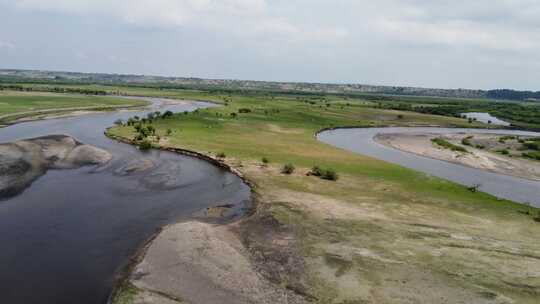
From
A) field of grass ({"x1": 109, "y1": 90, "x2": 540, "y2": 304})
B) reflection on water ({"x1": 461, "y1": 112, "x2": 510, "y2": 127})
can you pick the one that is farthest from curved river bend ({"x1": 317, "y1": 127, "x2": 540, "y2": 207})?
reflection on water ({"x1": 461, "y1": 112, "x2": 510, "y2": 127})

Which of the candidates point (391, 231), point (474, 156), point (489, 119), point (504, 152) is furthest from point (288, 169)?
point (489, 119)

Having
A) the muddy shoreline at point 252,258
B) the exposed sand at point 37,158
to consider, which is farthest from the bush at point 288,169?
the exposed sand at point 37,158

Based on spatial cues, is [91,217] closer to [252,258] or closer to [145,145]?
[252,258]

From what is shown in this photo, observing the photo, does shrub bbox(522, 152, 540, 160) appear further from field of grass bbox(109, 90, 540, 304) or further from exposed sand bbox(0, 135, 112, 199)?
exposed sand bbox(0, 135, 112, 199)

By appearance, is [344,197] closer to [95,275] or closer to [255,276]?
[255,276]

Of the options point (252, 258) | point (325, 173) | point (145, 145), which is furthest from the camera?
point (145, 145)

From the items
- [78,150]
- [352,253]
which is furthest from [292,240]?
[78,150]
